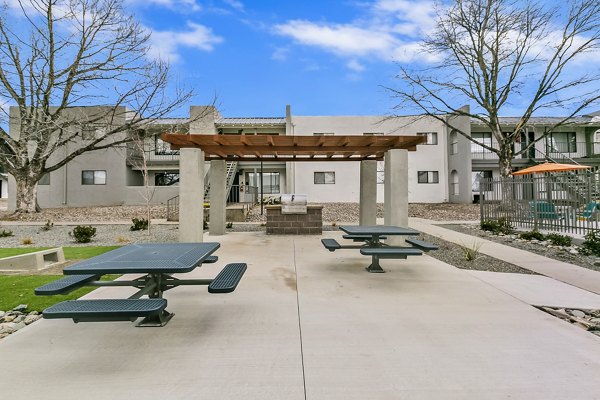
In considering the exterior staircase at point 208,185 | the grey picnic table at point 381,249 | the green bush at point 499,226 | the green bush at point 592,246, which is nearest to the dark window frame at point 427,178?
the green bush at point 499,226

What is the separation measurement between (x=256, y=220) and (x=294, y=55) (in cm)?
1111

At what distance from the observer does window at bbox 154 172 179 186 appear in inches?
1047

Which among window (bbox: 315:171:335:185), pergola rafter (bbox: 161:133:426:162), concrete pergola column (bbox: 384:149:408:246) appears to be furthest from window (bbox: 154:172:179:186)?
concrete pergola column (bbox: 384:149:408:246)

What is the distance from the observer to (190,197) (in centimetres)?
779

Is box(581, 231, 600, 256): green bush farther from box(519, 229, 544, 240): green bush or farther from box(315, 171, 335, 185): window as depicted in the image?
box(315, 171, 335, 185): window

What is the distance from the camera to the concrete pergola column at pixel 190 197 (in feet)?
25.5

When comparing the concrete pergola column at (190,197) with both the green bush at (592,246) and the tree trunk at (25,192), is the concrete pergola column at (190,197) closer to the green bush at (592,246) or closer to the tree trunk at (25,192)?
the green bush at (592,246)

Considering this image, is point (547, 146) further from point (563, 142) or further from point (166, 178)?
point (166, 178)

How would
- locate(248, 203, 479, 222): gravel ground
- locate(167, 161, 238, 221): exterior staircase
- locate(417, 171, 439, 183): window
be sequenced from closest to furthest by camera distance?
locate(248, 203, 479, 222): gravel ground < locate(167, 161, 238, 221): exterior staircase < locate(417, 171, 439, 183): window

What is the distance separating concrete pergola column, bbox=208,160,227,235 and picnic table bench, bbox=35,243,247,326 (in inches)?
256

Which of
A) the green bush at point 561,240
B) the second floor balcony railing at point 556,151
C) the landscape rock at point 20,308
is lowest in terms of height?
the landscape rock at point 20,308

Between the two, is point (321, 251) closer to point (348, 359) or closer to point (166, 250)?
point (166, 250)

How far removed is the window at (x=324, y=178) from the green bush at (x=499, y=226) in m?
12.8

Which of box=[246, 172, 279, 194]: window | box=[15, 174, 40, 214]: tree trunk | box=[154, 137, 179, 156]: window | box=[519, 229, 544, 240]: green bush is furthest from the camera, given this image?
box=[246, 172, 279, 194]: window
